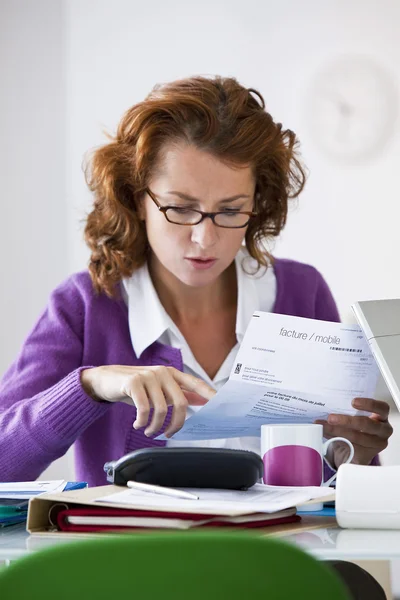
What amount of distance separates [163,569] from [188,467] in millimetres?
570

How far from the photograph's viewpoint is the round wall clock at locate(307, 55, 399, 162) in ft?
9.93

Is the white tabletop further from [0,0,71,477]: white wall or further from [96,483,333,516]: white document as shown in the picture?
[0,0,71,477]: white wall

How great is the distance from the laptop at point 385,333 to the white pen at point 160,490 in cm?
35

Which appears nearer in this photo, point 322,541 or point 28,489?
point 322,541

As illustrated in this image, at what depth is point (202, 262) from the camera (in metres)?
1.71

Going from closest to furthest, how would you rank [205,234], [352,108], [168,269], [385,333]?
[385,333] → [205,234] → [168,269] → [352,108]

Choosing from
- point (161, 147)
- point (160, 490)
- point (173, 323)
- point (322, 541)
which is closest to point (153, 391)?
point (160, 490)

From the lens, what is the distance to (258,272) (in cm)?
200

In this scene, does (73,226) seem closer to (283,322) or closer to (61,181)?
(61,181)

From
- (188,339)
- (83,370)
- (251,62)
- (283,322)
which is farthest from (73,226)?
(283,322)

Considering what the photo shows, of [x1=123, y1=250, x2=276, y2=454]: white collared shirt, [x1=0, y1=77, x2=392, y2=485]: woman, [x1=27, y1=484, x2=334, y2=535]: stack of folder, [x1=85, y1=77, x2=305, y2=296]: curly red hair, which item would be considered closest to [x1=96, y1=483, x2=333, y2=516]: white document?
[x1=27, y1=484, x2=334, y2=535]: stack of folder

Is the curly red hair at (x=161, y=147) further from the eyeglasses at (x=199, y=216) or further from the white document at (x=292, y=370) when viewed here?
the white document at (x=292, y=370)

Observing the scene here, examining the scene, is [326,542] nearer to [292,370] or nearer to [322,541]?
[322,541]

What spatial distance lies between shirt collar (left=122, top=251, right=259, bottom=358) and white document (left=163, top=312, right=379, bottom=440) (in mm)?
535
